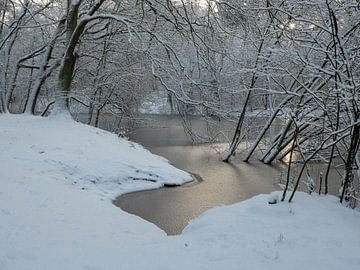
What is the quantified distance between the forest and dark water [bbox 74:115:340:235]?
0.78 meters

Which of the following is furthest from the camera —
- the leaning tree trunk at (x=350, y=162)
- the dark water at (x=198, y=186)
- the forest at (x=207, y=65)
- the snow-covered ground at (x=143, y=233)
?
the dark water at (x=198, y=186)

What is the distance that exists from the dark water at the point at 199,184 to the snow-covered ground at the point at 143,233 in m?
0.73

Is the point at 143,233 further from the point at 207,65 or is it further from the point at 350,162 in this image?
the point at 207,65

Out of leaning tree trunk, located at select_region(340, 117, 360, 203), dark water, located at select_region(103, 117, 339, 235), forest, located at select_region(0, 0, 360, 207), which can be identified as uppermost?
forest, located at select_region(0, 0, 360, 207)

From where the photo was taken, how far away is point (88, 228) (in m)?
5.15

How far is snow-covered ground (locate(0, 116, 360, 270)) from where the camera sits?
3.94 meters

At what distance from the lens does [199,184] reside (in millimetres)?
10516

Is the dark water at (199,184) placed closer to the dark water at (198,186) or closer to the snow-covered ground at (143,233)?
the dark water at (198,186)

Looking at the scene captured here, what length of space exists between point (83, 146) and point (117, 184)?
171 cm

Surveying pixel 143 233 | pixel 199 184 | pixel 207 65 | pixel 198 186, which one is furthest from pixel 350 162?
pixel 207 65

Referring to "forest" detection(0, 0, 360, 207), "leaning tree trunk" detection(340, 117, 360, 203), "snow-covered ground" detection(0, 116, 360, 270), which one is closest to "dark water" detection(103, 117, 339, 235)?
"snow-covered ground" detection(0, 116, 360, 270)

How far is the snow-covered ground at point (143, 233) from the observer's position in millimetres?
3939

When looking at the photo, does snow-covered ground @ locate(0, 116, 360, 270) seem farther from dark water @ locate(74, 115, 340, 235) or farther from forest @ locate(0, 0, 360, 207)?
forest @ locate(0, 0, 360, 207)

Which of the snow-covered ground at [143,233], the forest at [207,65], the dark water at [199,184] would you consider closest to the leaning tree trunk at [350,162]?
the forest at [207,65]
